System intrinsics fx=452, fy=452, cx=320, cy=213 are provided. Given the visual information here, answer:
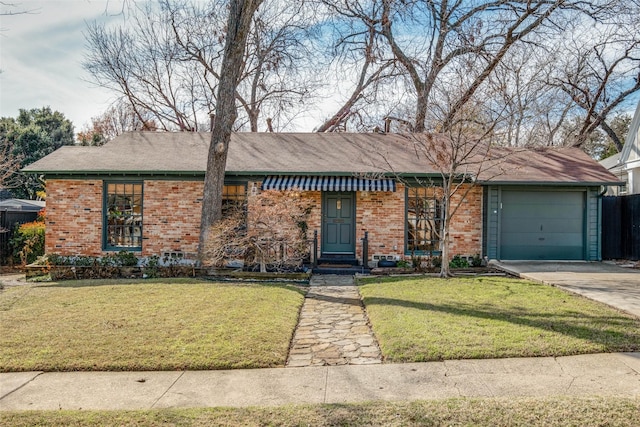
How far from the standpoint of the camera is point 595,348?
546 centimetres

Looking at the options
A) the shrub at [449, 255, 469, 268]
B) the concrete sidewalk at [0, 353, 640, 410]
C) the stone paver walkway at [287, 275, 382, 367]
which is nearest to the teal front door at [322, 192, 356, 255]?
the shrub at [449, 255, 469, 268]

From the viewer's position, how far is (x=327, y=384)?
4703 mm

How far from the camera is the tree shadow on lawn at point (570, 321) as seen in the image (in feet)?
18.7

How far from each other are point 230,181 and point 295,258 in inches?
139

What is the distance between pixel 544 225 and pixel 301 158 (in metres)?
7.80

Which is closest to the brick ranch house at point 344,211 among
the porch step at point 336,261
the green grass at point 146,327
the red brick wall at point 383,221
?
the red brick wall at point 383,221

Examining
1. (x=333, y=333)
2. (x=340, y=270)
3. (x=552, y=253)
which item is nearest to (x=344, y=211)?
(x=340, y=270)

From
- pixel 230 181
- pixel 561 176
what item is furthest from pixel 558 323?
pixel 230 181

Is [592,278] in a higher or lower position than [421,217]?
lower

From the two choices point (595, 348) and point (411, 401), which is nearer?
point (411, 401)

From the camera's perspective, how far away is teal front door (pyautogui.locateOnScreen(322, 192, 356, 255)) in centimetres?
1383

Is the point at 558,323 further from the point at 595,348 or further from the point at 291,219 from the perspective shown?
the point at 291,219

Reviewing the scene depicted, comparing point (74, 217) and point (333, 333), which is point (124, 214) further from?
point (333, 333)

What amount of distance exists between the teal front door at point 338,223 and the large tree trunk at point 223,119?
3.20 m
